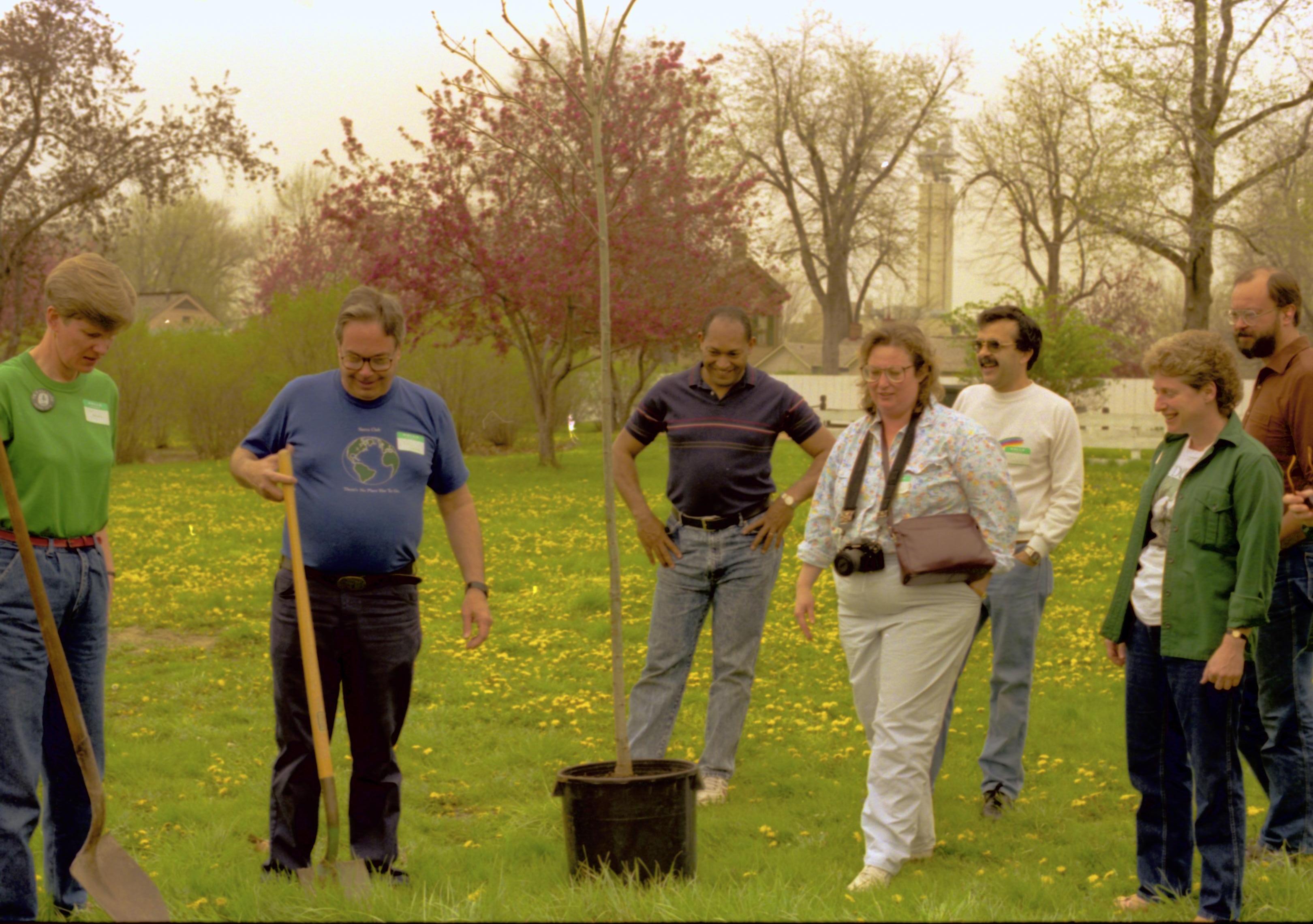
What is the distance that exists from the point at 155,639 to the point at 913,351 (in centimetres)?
801

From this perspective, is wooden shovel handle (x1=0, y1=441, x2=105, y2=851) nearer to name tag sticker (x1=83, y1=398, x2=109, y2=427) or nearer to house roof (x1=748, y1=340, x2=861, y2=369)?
name tag sticker (x1=83, y1=398, x2=109, y2=427)

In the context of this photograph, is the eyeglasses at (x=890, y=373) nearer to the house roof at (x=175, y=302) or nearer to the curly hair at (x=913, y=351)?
the curly hair at (x=913, y=351)

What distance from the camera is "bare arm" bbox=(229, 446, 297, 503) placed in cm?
419

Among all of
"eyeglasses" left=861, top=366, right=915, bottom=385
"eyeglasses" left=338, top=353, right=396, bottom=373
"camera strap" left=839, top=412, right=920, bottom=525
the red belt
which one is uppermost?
"eyeglasses" left=338, top=353, right=396, bottom=373

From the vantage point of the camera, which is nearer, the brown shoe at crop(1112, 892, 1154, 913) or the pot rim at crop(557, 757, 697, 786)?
the brown shoe at crop(1112, 892, 1154, 913)

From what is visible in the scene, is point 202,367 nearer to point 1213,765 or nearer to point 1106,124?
point 1106,124

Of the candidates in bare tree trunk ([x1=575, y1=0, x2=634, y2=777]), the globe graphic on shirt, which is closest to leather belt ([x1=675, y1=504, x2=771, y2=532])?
bare tree trunk ([x1=575, y1=0, x2=634, y2=777])

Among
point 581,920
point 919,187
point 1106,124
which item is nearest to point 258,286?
point 919,187

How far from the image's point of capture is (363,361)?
14.4ft

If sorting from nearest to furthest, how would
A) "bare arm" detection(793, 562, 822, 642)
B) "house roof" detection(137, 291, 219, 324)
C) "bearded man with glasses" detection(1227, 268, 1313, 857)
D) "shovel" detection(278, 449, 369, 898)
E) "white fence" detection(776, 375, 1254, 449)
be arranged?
1. "shovel" detection(278, 449, 369, 898)
2. "bearded man with glasses" detection(1227, 268, 1313, 857)
3. "bare arm" detection(793, 562, 822, 642)
4. "white fence" detection(776, 375, 1254, 449)
5. "house roof" detection(137, 291, 219, 324)

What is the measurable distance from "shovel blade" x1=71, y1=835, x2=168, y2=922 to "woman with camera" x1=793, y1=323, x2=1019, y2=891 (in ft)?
7.58

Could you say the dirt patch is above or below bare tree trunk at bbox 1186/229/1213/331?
below

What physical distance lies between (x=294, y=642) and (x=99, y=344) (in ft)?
3.79

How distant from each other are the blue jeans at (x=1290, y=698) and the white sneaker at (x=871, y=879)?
157cm
